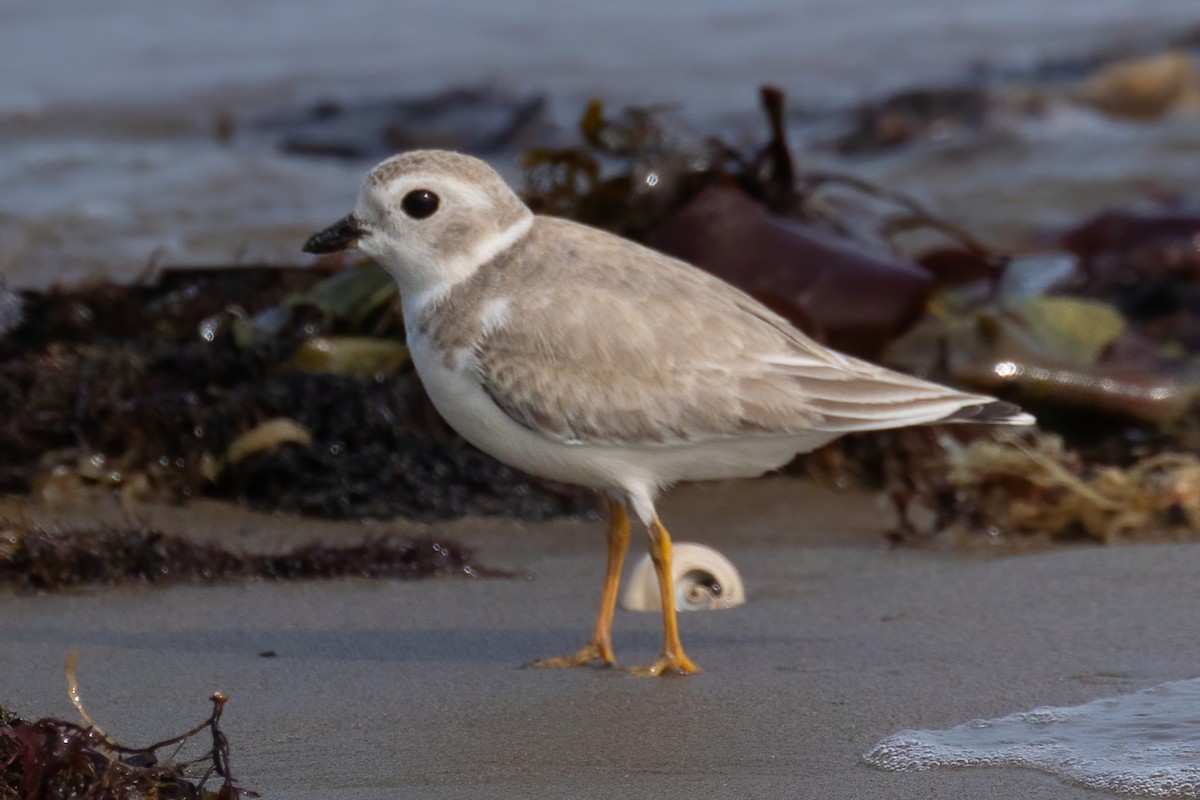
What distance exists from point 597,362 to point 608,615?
0.60 m

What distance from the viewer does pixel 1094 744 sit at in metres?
2.88

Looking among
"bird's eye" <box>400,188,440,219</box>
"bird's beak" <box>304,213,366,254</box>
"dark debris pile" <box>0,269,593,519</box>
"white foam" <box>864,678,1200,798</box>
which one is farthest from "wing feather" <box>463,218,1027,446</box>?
"dark debris pile" <box>0,269,593,519</box>

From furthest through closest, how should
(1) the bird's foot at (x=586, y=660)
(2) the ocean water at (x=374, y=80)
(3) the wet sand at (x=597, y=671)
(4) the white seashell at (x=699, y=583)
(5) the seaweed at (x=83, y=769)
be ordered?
(2) the ocean water at (x=374, y=80), (4) the white seashell at (x=699, y=583), (1) the bird's foot at (x=586, y=660), (3) the wet sand at (x=597, y=671), (5) the seaweed at (x=83, y=769)

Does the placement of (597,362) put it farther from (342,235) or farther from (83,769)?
(83,769)

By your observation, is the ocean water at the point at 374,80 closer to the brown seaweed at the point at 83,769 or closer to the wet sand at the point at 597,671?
the wet sand at the point at 597,671

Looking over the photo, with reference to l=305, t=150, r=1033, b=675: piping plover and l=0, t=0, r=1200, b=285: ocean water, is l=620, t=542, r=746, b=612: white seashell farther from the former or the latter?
l=0, t=0, r=1200, b=285: ocean water

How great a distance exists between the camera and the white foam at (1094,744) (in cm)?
268

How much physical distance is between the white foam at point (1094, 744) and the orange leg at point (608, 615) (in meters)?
0.88

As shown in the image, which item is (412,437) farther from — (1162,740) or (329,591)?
(1162,740)

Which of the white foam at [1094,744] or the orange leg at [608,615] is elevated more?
the orange leg at [608,615]

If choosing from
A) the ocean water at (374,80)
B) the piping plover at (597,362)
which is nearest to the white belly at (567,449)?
the piping plover at (597,362)

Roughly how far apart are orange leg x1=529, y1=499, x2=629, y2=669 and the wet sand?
59 millimetres

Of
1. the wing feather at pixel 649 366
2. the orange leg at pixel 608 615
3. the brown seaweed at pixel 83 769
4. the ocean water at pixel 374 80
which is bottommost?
the brown seaweed at pixel 83 769

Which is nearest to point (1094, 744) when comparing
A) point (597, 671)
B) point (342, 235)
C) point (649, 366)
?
point (597, 671)
